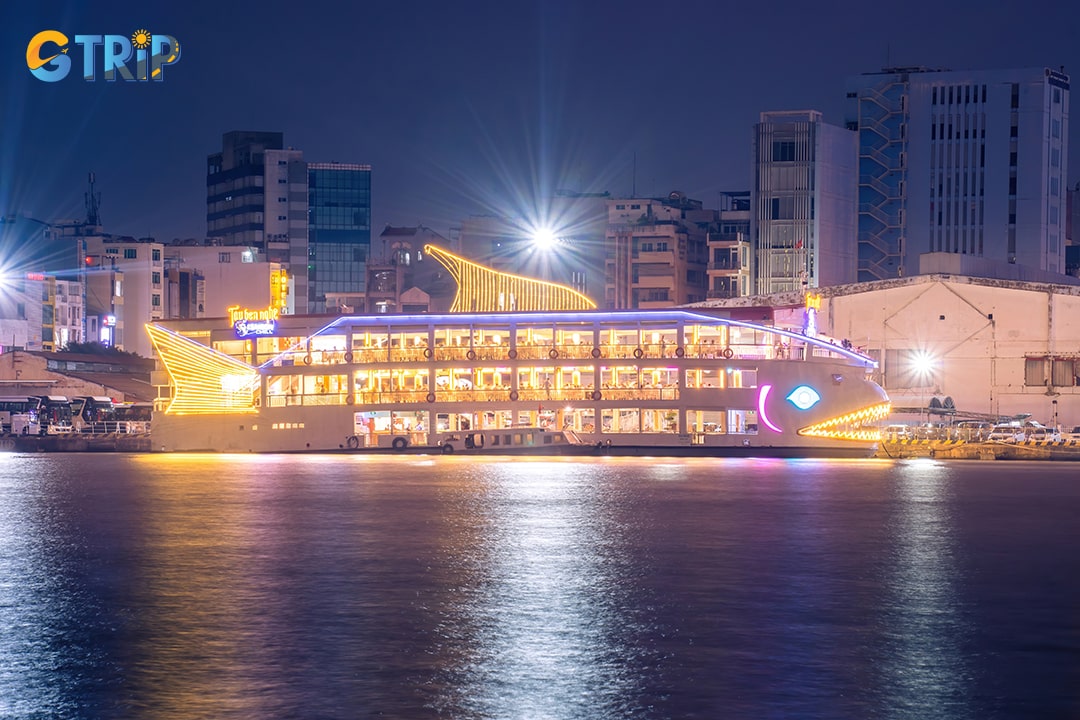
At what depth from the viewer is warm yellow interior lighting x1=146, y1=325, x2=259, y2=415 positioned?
95.4m

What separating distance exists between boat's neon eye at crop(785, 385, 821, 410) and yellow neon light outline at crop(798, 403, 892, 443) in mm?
1289

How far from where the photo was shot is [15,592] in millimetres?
37094

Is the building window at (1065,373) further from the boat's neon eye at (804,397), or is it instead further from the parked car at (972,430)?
the boat's neon eye at (804,397)

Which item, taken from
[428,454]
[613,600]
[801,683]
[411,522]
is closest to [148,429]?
[428,454]

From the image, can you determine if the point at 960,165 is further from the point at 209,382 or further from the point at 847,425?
the point at 209,382

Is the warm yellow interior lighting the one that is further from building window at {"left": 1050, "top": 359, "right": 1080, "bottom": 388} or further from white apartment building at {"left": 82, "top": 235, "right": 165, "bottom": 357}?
white apartment building at {"left": 82, "top": 235, "right": 165, "bottom": 357}

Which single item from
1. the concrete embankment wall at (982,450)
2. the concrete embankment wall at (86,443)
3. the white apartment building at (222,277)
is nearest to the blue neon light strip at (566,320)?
the concrete embankment wall at (982,450)

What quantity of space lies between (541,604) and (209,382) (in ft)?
214

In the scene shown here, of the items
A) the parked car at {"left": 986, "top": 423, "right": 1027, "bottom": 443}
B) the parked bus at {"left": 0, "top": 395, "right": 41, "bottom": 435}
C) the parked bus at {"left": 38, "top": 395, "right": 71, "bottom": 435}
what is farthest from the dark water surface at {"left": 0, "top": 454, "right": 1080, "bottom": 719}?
the parked bus at {"left": 0, "top": 395, "right": 41, "bottom": 435}

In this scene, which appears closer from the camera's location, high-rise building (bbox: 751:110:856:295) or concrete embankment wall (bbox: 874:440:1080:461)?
concrete embankment wall (bbox: 874:440:1080:461)

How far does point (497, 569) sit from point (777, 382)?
49609mm

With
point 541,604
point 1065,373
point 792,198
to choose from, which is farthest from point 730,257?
point 541,604

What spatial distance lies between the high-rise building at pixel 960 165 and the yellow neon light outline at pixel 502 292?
66.1 meters

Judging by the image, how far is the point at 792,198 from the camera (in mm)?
146000
